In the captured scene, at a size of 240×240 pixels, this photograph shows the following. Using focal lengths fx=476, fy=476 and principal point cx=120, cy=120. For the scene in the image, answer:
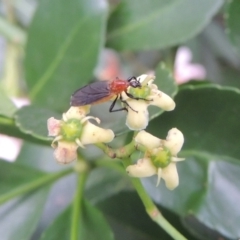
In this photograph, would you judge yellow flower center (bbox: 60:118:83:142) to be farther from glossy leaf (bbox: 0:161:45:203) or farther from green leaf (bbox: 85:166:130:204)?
green leaf (bbox: 85:166:130:204)

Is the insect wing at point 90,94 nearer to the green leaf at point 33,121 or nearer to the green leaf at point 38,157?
the green leaf at point 33,121

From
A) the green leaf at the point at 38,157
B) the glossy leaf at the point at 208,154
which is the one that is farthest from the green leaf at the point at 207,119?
the green leaf at the point at 38,157

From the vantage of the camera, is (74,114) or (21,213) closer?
(74,114)

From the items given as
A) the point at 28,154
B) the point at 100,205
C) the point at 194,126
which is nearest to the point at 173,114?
the point at 194,126

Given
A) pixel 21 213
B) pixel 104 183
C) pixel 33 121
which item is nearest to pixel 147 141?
pixel 33 121

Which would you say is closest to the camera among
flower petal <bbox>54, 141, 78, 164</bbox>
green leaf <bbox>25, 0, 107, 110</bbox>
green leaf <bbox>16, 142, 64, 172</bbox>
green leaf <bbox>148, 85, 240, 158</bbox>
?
flower petal <bbox>54, 141, 78, 164</bbox>

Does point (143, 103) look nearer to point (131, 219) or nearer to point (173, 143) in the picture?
point (173, 143)

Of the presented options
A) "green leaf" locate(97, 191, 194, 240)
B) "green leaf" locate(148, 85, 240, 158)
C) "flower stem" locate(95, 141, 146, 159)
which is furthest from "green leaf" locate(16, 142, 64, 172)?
"flower stem" locate(95, 141, 146, 159)

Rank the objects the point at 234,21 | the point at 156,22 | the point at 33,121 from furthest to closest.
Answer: the point at 156,22
the point at 234,21
the point at 33,121
